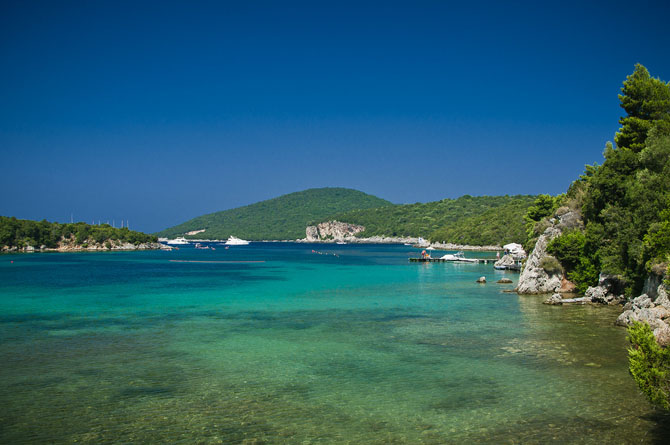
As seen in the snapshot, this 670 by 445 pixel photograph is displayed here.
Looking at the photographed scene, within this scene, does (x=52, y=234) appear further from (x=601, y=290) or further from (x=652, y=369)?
(x=652, y=369)

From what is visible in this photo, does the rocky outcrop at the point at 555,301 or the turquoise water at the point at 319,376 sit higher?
the rocky outcrop at the point at 555,301

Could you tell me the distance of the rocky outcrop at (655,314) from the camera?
17.1 meters

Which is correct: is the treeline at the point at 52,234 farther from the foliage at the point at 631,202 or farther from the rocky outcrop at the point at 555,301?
the foliage at the point at 631,202

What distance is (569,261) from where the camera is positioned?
40281mm

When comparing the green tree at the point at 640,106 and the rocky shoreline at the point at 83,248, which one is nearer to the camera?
the green tree at the point at 640,106

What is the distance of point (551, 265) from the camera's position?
40.8 m

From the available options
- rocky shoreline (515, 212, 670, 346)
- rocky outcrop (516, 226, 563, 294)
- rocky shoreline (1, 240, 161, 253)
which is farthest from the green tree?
rocky shoreline (1, 240, 161, 253)

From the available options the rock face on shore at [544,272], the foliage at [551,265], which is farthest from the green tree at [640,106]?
the foliage at [551,265]

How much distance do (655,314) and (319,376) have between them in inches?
582

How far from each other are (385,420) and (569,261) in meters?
32.5

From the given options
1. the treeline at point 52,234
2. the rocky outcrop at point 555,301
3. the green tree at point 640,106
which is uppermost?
the green tree at point 640,106

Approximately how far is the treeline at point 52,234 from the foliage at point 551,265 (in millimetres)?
141660

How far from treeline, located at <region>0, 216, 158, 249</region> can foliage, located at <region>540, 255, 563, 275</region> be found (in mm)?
141660

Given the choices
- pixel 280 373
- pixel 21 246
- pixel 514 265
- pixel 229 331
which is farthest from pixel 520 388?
pixel 21 246
